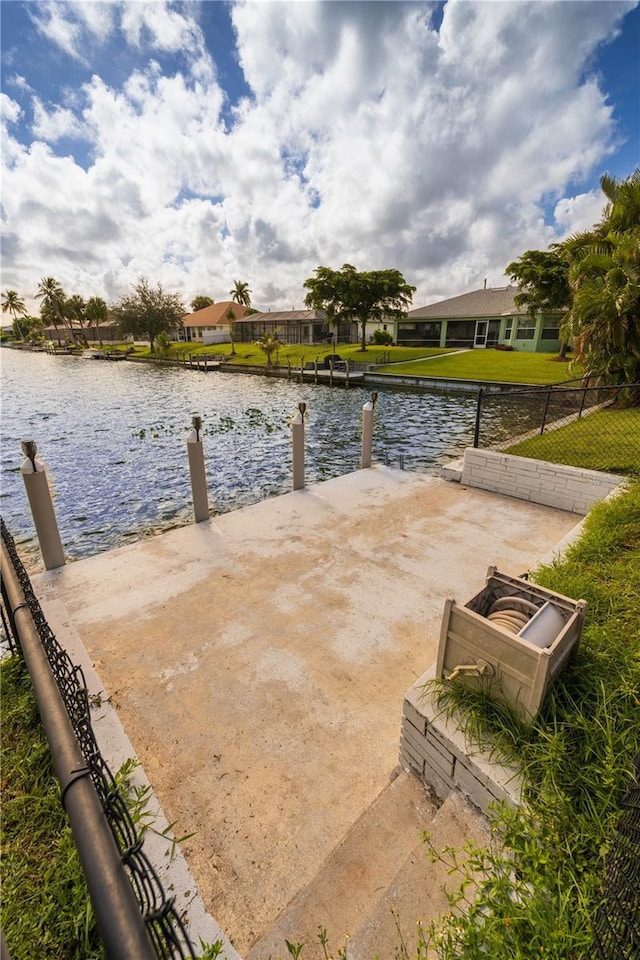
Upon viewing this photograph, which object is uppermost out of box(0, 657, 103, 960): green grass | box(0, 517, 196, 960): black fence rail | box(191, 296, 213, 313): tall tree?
box(191, 296, 213, 313): tall tree

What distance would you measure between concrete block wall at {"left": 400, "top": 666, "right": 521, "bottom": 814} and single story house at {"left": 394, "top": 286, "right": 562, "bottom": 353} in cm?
3562

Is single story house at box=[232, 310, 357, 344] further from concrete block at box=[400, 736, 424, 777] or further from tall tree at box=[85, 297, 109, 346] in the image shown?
concrete block at box=[400, 736, 424, 777]

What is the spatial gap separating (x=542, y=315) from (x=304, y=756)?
120 feet

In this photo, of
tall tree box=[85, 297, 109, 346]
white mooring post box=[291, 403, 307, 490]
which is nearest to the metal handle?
white mooring post box=[291, 403, 307, 490]

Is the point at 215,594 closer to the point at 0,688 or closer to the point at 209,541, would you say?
the point at 209,541

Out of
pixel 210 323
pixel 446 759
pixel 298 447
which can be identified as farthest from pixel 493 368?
pixel 210 323

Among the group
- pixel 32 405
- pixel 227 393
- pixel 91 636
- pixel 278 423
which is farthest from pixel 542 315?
pixel 91 636

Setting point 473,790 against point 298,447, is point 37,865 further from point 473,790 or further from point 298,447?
point 298,447

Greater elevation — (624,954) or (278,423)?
(624,954)

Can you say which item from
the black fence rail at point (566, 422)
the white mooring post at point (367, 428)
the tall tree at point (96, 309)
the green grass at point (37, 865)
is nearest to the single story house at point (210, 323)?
the tall tree at point (96, 309)

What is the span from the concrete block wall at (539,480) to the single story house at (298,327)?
4730 cm

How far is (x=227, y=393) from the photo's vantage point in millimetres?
24219

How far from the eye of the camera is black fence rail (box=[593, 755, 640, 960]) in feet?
3.98

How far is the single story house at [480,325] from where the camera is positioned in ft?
108
